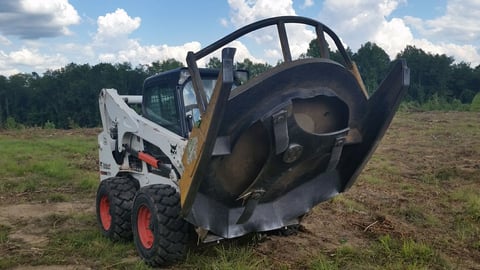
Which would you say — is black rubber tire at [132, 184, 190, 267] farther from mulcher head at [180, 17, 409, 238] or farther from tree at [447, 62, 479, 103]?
tree at [447, 62, 479, 103]

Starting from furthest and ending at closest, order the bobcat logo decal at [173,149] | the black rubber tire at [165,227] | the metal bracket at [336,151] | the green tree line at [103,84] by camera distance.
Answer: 1. the green tree line at [103,84]
2. the bobcat logo decal at [173,149]
3. the black rubber tire at [165,227]
4. the metal bracket at [336,151]

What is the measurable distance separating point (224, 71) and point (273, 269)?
7.02 feet

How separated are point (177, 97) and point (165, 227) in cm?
132

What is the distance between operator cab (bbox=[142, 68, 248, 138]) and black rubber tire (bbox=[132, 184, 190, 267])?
664mm

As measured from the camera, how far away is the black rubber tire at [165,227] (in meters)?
4.33

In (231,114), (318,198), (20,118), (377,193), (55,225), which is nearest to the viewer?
(231,114)

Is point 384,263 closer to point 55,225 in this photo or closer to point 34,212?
point 55,225

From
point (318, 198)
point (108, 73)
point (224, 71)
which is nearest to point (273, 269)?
point (318, 198)

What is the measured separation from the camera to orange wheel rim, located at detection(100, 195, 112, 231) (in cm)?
570

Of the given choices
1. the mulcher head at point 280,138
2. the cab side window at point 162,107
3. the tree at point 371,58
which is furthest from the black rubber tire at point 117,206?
the tree at point 371,58

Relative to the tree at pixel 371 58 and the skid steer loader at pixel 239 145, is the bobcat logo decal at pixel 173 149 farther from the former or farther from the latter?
the tree at pixel 371 58

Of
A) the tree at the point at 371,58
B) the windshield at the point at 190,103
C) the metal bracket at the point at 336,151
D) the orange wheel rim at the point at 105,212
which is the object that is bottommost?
the orange wheel rim at the point at 105,212

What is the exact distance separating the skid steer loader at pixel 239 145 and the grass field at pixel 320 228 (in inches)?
14.1

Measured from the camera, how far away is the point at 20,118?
54.9 metres
